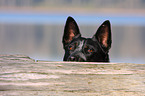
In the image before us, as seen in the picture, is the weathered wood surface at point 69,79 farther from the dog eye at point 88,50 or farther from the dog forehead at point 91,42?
the dog forehead at point 91,42

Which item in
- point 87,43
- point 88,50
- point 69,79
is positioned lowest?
point 69,79

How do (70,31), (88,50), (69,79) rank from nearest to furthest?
(69,79) < (88,50) < (70,31)

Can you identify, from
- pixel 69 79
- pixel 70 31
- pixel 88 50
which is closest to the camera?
pixel 69 79

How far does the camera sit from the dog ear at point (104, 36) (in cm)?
409

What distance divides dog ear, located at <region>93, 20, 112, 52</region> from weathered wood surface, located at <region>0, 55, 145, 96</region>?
1.73 metres

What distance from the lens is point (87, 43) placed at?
13.9 ft

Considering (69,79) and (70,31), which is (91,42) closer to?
(70,31)

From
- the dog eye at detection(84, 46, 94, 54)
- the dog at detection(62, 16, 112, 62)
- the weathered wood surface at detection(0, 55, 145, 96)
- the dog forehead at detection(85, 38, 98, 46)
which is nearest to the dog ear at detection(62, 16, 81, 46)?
the dog at detection(62, 16, 112, 62)

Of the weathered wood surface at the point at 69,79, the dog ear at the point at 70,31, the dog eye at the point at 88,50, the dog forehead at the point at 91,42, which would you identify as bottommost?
the weathered wood surface at the point at 69,79

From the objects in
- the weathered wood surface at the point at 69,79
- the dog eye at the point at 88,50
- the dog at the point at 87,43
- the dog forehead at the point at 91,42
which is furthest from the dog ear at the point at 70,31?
the weathered wood surface at the point at 69,79

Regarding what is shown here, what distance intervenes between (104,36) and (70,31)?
0.66m

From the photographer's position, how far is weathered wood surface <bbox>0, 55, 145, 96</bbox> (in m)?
2.22

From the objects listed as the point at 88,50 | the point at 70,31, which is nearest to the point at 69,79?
the point at 88,50

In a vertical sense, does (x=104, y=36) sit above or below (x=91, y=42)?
above
